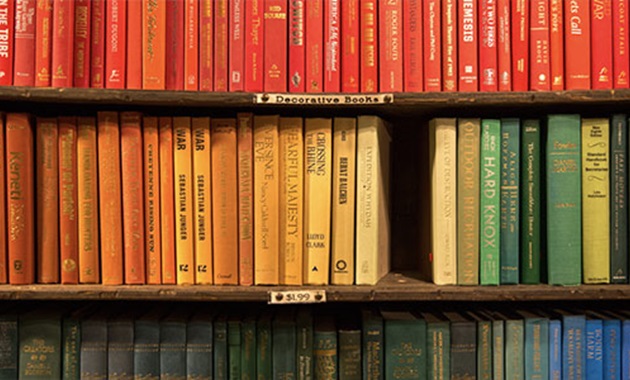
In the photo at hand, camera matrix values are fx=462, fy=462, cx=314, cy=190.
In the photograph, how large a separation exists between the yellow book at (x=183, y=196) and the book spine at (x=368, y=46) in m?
0.39

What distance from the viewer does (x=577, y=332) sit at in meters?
0.98

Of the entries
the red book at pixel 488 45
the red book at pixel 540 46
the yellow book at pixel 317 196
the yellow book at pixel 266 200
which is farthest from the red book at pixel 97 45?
the red book at pixel 540 46

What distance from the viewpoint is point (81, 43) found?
956 mm

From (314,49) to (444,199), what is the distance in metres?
0.42

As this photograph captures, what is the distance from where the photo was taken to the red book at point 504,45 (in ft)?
3.15

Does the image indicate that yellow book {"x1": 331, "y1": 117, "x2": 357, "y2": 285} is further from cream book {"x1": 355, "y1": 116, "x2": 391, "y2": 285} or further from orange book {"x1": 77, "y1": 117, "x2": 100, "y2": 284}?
orange book {"x1": 77, "y1": 117, "x2": 100, "y2": 284}

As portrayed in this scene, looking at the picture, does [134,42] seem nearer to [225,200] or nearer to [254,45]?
[254,45]

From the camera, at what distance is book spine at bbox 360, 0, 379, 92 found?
970 mm

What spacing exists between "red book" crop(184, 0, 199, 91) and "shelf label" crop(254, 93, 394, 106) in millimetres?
148

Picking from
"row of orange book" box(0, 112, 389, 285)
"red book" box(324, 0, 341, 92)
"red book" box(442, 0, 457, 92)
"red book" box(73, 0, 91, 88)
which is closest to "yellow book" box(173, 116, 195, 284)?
"row of orange book" box(0, 112, 389, 285)

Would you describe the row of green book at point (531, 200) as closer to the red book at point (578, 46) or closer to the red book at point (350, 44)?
the red book at point (578, 46)

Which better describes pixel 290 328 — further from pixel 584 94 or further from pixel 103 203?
pixel 584 94

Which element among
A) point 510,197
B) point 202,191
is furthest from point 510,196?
point 202,191

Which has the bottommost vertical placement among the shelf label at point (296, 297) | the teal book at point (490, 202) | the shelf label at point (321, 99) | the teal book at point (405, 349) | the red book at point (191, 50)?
the teal book at point (405, 349)
